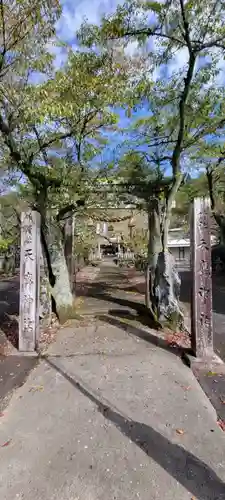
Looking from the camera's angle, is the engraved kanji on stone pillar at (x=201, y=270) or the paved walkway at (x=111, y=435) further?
the engraved kanji on stone pillar at (x=201, y=270)

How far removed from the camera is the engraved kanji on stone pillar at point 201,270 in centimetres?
499

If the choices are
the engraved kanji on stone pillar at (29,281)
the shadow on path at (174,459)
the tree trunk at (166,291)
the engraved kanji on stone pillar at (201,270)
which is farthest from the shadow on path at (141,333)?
the shadow on path at (174,459)

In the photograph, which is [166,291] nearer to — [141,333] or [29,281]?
[141,333]

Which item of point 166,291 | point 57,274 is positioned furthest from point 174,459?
point 57,274

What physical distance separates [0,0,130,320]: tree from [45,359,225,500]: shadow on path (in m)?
4.36

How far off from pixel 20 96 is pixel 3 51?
75 cm

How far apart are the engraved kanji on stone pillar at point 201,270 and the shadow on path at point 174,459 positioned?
85.3 inches

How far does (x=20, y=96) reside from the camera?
5.46 meters

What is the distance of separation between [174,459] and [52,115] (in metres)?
5.31

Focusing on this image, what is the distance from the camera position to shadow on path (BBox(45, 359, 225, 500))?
2.33m

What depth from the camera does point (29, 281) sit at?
5410mm

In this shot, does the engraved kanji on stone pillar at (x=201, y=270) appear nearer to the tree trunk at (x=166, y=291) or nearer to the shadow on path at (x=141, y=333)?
the shadow on path at (x=141, y=333)

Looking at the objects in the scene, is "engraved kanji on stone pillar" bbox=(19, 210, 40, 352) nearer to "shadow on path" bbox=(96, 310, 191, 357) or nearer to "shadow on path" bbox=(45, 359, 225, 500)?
"shadow on path" bbox=(96, 310, 191, 357)

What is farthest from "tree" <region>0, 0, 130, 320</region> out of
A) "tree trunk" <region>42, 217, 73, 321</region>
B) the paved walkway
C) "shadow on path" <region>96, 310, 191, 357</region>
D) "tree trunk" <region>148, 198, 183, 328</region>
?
the paved walkway
